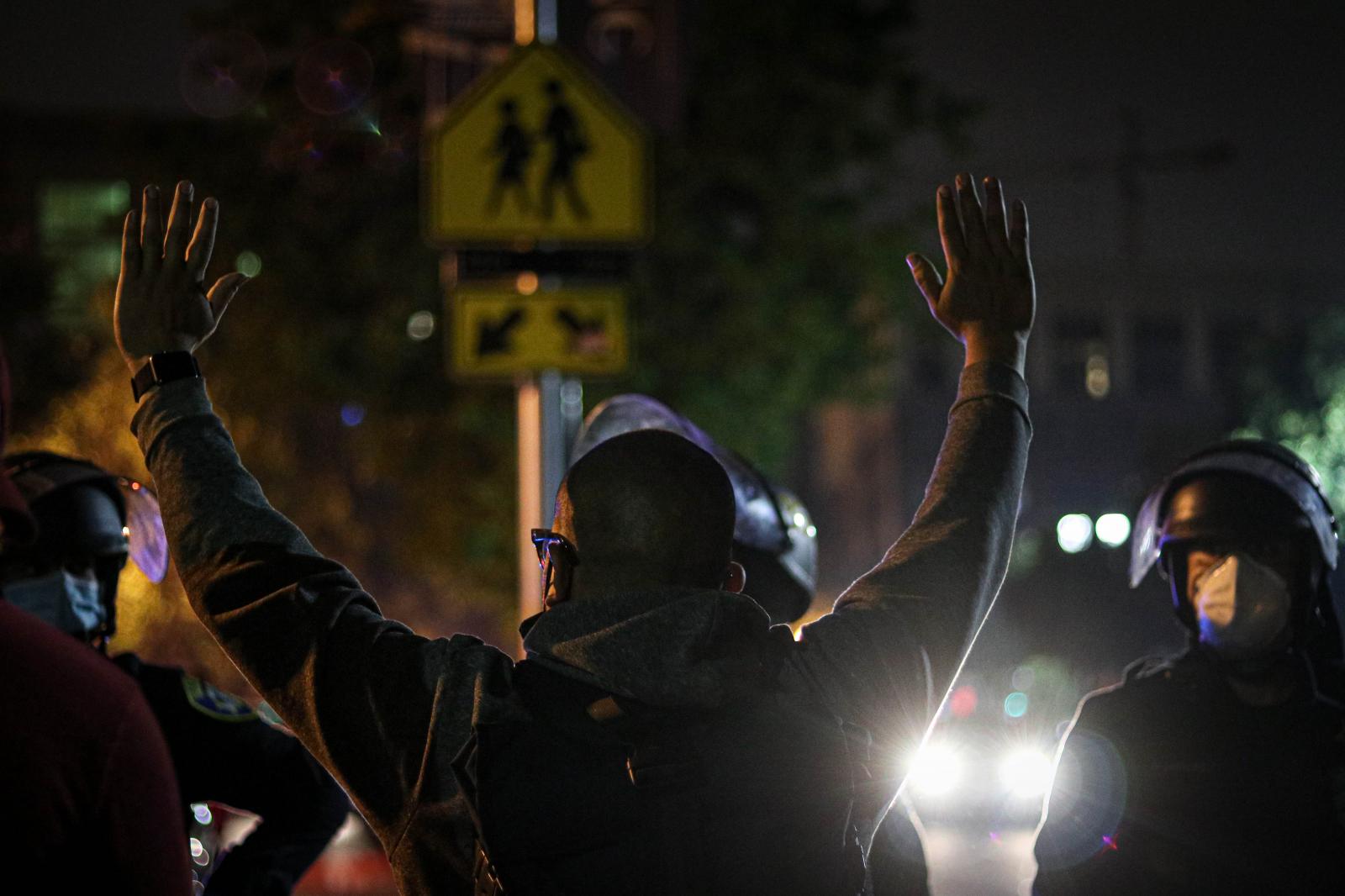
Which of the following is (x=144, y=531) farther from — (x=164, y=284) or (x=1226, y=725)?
(x=1226, y=725)

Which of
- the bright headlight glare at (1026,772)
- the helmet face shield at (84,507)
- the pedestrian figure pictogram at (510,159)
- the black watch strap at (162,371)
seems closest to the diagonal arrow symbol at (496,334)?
the pedestrian figure pictogram at (510,159)

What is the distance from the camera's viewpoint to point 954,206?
8.87 ft

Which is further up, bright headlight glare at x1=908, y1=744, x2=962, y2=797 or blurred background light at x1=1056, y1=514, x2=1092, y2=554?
blurred background light at x1=1056, y1=514, x2=1092, y2=554

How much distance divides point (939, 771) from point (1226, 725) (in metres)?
7.27

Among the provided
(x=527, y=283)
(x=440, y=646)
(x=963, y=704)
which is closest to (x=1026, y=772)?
(x=963, y=704)

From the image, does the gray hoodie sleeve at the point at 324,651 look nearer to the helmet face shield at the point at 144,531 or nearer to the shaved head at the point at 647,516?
the shaved head at the point at 647,516

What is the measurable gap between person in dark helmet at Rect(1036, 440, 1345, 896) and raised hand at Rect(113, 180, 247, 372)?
193 centimetres

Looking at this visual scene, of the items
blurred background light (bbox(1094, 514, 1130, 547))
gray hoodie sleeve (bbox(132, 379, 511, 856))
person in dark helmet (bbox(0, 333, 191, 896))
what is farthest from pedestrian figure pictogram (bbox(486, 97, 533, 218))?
person in dark helmet (bbox(0, 333, 191, 896))

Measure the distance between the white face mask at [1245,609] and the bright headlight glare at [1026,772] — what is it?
16.3 ft

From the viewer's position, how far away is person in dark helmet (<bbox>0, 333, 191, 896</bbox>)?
1.52m

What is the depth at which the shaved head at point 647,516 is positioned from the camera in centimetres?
217

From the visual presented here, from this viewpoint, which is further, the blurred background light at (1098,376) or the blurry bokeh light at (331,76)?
the blurred background light at (1098,376)

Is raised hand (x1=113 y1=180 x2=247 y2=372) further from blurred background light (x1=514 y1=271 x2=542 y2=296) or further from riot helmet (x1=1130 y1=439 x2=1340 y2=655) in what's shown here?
blurred background light (x1=514 y1=271 x2=542 y2=296)

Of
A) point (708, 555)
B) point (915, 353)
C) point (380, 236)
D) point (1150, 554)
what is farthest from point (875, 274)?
point (915, 353)
